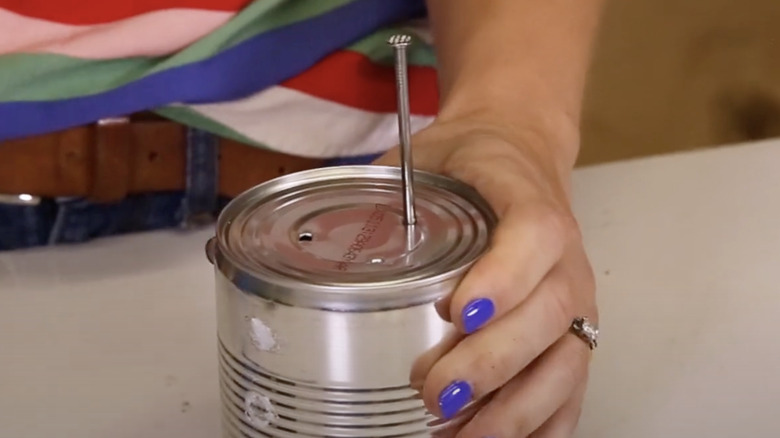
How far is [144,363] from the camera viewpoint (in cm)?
53

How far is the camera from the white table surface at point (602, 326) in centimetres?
50

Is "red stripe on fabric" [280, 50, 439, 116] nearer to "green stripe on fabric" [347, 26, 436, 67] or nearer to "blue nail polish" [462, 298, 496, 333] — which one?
"green stripe on fabric" [347, 26, 436, 67]

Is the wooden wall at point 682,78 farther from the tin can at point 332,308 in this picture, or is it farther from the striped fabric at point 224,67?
the tin can at point 332,308

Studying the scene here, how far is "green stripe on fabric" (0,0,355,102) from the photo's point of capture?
2.01ft

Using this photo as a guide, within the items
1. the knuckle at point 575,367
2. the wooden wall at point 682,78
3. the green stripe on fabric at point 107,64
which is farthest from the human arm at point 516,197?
the wooden wall at point 682,78

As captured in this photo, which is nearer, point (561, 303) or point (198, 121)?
point (561, 303)

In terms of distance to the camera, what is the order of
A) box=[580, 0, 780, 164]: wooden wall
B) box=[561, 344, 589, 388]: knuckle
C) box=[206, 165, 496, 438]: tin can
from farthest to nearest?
box=[580, 0, 780, 164]: wooden wall < box=[561, 344, 589, 388]: knuckle < box=[206, 165, 496, 438]: tin can

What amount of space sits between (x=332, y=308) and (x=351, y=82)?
→ 41 centimetres

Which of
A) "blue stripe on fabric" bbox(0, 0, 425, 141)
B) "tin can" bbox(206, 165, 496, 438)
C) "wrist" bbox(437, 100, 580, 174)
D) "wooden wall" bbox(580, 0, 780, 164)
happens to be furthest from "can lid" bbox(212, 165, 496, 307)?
"wooden wall" bbox(580, 0, 780, 164)

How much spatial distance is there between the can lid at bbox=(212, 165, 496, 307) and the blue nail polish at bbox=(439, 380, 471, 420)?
0.13ft

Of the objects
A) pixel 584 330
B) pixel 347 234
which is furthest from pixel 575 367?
pixel 347 234

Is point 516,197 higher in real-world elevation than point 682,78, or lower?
higher

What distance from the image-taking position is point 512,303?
373 millimetres

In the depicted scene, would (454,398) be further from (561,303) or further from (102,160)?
(102,160)
